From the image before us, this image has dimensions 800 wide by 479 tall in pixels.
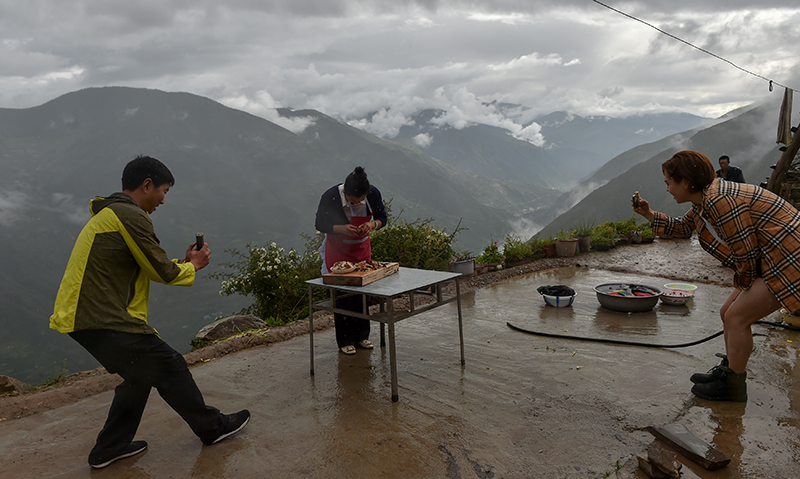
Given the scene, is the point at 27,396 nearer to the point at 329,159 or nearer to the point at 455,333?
the point at 455,333

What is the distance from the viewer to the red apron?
4383 mm

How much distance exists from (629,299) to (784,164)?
665 cm

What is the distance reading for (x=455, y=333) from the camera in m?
5.24

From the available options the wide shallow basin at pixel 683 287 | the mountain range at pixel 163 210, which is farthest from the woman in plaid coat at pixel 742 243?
the mountain range at pixel 163 210

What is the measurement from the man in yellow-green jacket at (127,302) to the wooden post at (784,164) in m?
11.0

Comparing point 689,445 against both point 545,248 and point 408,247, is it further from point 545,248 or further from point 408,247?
point 545,248

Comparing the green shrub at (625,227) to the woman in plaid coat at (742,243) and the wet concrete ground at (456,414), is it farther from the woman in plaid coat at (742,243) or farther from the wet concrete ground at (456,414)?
the woman in plaid coat at (742,243)

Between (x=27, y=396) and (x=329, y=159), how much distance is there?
20131 centimetres

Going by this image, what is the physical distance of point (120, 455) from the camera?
2.80 m

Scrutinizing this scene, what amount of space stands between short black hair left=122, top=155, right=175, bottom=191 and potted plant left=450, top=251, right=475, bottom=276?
18.6 feet

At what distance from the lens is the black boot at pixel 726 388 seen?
320cm

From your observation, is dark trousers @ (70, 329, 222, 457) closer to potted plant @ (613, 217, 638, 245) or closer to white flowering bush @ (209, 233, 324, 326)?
white flowering bush @ (209, 233, 324, 326)

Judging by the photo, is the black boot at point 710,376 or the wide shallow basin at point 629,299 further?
the wide shallow basin at point 629,299

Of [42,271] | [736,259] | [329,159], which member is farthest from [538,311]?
[329,159]
